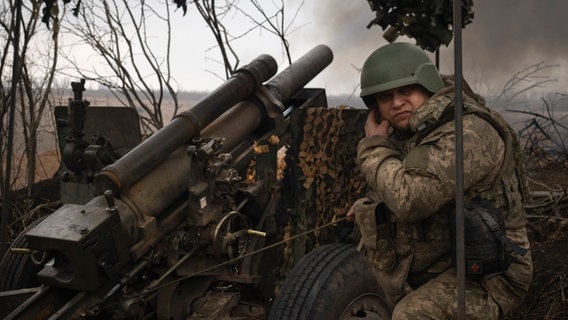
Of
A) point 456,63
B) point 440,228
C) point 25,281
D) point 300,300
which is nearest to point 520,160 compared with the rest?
point 440,228

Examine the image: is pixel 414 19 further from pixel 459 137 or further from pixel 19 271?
pixel 19 271

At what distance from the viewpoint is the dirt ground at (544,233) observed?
4.50m

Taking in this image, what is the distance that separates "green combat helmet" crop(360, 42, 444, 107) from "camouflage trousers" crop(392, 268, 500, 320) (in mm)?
897

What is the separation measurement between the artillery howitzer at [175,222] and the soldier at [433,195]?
872 millimetres

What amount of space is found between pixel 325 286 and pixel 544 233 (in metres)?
3.30

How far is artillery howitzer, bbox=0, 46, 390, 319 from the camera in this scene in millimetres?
2928

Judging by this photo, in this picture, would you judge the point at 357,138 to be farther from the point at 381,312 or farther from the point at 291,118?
the point at 381,312

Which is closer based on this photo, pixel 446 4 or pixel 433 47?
pixel 446 4

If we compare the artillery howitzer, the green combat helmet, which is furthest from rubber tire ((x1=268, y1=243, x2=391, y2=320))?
the green combat helmet

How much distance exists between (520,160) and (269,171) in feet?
5.70

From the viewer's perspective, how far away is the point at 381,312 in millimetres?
3766

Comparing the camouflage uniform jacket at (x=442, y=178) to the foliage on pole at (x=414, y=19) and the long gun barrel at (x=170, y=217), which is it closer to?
the foliage on pole at (x=414, y=19)

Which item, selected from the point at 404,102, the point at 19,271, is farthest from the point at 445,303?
the point at 19,271

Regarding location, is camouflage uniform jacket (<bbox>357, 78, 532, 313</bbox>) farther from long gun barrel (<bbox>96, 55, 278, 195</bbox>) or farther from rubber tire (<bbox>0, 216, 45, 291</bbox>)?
rubber tire (<bbox>0, 216, 45, 291</bbox>)
